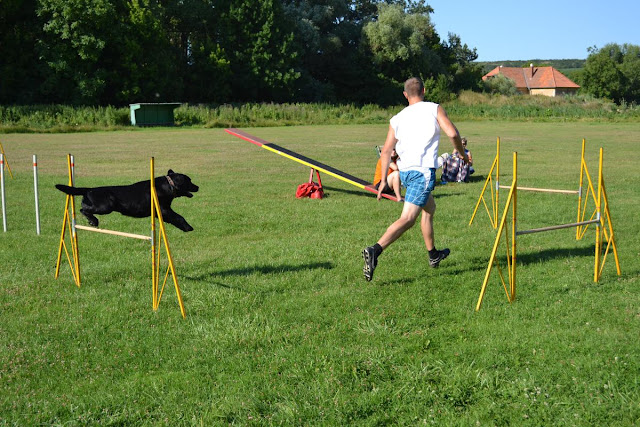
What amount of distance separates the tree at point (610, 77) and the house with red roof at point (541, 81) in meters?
7.38

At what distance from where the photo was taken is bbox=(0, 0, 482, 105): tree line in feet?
138

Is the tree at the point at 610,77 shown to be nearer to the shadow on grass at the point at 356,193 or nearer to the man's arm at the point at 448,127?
the shadow on grass at the point at 356,193

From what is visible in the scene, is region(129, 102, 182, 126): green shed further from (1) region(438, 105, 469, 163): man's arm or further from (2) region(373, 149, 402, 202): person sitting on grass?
(1) region(438, 105, 469, 163): man's arm

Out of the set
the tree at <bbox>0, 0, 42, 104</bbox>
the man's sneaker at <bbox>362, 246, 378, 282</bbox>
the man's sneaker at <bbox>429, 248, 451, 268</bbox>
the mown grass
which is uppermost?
the tree at <bbox>0, 0, 42, 104</bbox>

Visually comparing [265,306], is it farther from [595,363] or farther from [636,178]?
[636,178]

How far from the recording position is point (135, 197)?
5.27m

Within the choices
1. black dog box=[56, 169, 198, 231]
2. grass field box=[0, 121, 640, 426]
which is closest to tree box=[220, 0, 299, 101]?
grass field box=[0, 121, 640, 426]

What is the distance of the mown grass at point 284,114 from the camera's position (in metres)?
33.3

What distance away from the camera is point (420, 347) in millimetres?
4230

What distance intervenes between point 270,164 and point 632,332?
13431mm

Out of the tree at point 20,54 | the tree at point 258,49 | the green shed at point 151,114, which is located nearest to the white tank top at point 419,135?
the green shed at point 151,114

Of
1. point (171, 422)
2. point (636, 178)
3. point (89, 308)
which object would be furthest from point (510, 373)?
point (636, 178)

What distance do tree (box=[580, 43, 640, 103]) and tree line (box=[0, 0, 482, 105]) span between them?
27979mm

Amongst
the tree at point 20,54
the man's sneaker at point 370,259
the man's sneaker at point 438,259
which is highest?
the tree at point 20,54
